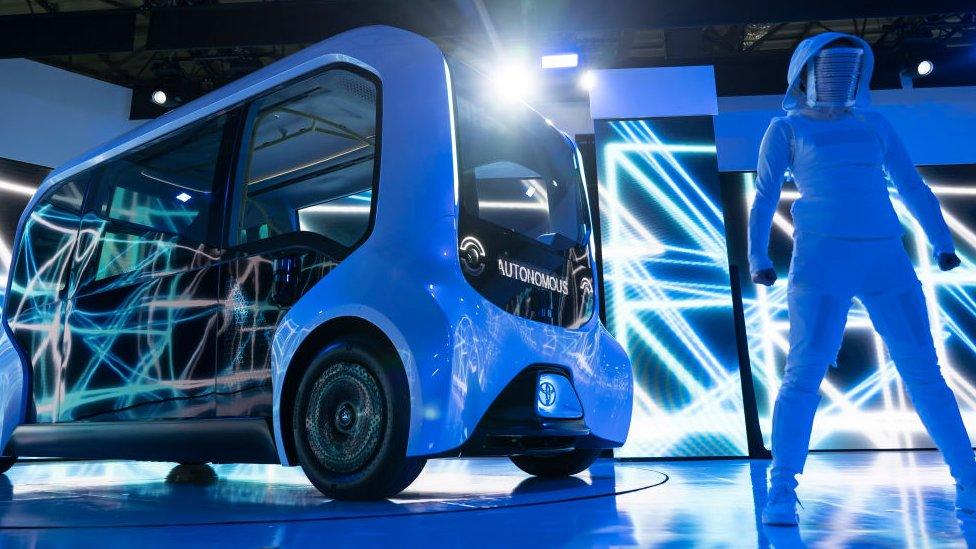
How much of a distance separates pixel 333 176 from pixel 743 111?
18.0 ft

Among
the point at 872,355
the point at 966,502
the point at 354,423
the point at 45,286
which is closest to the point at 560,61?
the point at 872,355

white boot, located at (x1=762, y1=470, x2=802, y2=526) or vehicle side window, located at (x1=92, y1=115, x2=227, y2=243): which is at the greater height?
vehicle side window, located at (x1=92, y1=115, x2=227, y2=243)

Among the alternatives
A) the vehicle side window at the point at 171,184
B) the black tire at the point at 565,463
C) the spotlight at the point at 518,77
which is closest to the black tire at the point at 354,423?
the vehicle side window at the point at 171,184

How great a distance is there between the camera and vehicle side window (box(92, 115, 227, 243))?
10.8ft

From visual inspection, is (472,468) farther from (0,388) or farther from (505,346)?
(0,388)

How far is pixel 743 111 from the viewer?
7.39m

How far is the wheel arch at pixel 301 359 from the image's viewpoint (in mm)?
2680

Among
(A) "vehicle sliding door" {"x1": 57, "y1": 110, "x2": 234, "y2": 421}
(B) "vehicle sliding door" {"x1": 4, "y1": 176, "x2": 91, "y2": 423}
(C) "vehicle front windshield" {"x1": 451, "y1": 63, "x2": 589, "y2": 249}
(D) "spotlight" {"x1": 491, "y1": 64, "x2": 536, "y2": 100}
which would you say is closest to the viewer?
(C) "vehicle front windshield" {"x1": 451, "y1": 63, "x2": 589, "y2": 249}

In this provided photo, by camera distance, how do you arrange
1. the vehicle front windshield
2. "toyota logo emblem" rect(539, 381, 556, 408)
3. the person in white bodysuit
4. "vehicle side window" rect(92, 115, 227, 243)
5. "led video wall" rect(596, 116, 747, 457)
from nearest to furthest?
the person in white bodysuit, "toyota logo emblem" rect(539, 381, 556, 408), the vehicle front windshield, "vehicle side window" rect(92, 115, 227, 243), "led video wall" rect(596, 116, 747, 457)

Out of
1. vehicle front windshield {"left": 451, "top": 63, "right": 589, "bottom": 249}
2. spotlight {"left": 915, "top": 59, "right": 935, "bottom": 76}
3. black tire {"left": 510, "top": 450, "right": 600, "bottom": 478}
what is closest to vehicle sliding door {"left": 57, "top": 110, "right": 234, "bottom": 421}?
vehicle front windshield {"left": 451, "top": 63, "right": 589, "bottom": 249}

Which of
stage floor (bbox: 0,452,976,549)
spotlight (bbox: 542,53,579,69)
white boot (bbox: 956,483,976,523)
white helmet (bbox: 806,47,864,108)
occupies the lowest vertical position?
stage floor (bbox: 0,452,976,549)

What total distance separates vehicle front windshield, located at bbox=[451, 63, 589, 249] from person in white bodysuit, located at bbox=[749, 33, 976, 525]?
1003 mm

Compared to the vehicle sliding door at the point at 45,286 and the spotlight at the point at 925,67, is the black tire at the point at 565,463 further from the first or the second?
the spotlight at the point at 925,67

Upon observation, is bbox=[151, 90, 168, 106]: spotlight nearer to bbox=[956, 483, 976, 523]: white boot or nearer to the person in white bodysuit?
the person in white bodysuit
